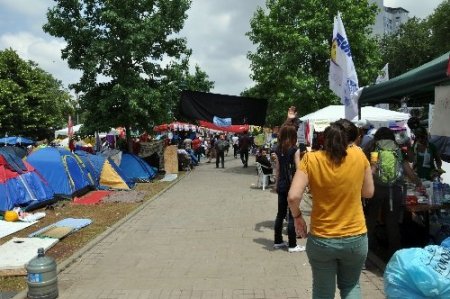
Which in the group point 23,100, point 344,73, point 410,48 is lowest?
point 344,73

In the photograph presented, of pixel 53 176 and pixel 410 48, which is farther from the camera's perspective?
pixel 410 48

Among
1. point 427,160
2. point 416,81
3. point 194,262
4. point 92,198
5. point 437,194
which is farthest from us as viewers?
point 92,198

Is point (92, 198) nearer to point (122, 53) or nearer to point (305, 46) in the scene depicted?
point (122, 53)

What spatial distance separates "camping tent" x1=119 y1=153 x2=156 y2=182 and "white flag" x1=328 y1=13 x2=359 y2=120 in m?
9.85

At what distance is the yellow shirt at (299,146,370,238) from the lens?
3324 millimetres

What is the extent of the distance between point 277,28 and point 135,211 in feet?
38.2

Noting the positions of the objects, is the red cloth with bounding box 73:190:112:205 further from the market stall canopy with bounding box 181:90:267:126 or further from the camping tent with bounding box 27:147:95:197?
the market stall canopy with bounding box 181:90:267:126

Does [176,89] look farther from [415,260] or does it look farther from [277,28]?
[415,260]

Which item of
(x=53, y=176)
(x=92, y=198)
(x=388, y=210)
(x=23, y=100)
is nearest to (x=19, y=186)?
(x=53, y=176)

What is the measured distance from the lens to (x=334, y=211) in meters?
3.36

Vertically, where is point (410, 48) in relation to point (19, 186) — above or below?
above

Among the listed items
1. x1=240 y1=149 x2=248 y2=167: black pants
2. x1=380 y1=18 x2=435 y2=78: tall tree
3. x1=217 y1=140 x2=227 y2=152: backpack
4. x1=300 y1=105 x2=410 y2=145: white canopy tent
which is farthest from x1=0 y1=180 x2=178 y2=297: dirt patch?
x1=380 y1=18 x2=435 y2=78: tall tree

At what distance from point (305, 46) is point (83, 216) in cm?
1183

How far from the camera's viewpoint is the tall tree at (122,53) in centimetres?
1670
